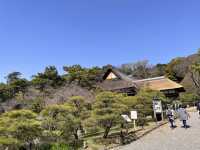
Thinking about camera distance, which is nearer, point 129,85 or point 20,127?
point 20,127

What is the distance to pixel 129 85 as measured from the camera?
31.2m

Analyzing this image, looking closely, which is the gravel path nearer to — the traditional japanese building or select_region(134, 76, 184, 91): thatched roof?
the traditional japanese building

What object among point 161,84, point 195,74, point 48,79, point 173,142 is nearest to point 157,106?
point 173,142

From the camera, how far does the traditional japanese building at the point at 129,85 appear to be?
31106 millimetres

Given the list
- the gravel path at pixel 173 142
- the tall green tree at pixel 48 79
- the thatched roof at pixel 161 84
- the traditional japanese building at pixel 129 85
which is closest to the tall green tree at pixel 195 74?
the traditional japanese building at pixel 129 85

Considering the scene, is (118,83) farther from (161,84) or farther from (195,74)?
(195,74)

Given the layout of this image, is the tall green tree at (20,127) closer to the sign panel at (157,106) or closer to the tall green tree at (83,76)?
the sign panel at (157,106)

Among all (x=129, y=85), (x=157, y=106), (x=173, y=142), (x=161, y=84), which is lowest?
(x=173, y=142)

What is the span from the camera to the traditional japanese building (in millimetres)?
31106

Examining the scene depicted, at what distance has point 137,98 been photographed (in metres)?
20.1

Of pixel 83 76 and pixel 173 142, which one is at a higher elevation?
pixel 83 76

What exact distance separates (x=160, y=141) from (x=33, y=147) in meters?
6.55

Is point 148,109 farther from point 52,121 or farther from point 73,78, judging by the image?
point 73,78

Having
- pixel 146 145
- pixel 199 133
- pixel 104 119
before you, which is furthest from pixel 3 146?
pixel 199 133
